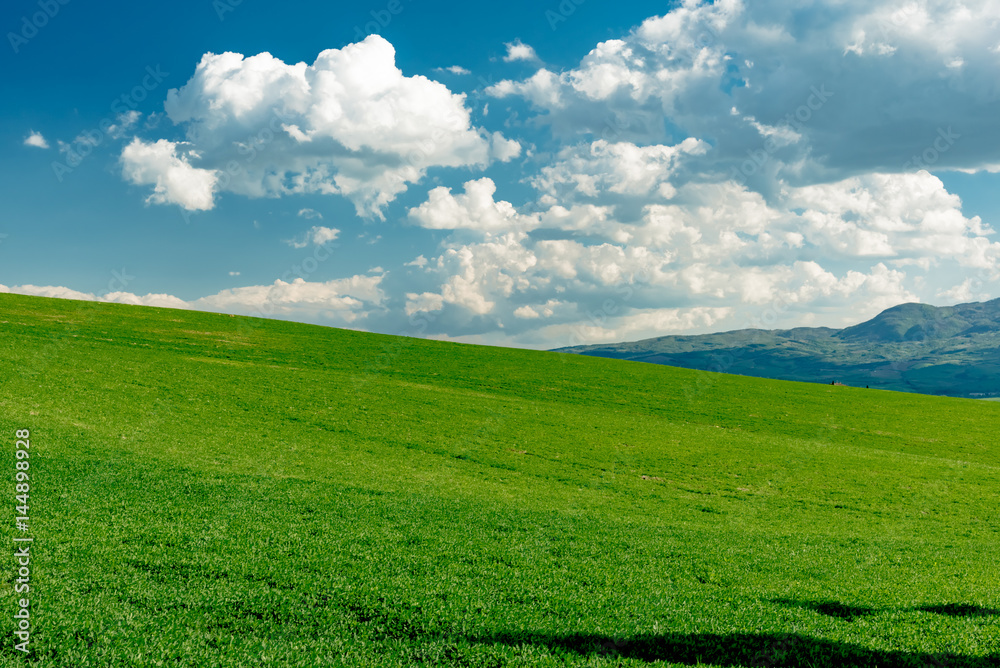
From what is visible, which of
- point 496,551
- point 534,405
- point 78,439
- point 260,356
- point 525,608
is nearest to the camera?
point 525,608

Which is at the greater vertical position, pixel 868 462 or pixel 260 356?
pixel 260 356

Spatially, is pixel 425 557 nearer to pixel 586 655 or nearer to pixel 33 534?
pixel 586 655

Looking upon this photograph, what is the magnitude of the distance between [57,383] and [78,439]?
46.6 ft

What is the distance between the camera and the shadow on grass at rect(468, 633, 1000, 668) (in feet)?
34.0

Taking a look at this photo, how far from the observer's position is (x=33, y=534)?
13.5 m

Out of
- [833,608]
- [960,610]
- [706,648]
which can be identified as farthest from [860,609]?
[706,648]

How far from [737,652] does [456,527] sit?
9.86 meters

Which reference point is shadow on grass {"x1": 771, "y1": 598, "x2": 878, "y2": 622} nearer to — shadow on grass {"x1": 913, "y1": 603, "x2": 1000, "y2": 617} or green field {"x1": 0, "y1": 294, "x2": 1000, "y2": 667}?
green field {"x1": 0, "y1": 294, "x2": 1000, "y2": 667}

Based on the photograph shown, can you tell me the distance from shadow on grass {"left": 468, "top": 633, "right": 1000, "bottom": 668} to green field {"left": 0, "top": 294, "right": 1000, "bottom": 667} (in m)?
0.07

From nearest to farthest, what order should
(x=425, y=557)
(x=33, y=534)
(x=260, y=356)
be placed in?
(x=33, y=534)
(x=425, y=557)
(x=260, y=356)

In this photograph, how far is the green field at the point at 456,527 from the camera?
34.6 ft

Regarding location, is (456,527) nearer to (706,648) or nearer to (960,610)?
(706,648)

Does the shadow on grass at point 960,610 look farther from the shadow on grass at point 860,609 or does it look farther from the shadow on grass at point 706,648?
the shadow on grass at point 706,648

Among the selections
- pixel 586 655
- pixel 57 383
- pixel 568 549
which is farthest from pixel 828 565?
pixel 57 383
